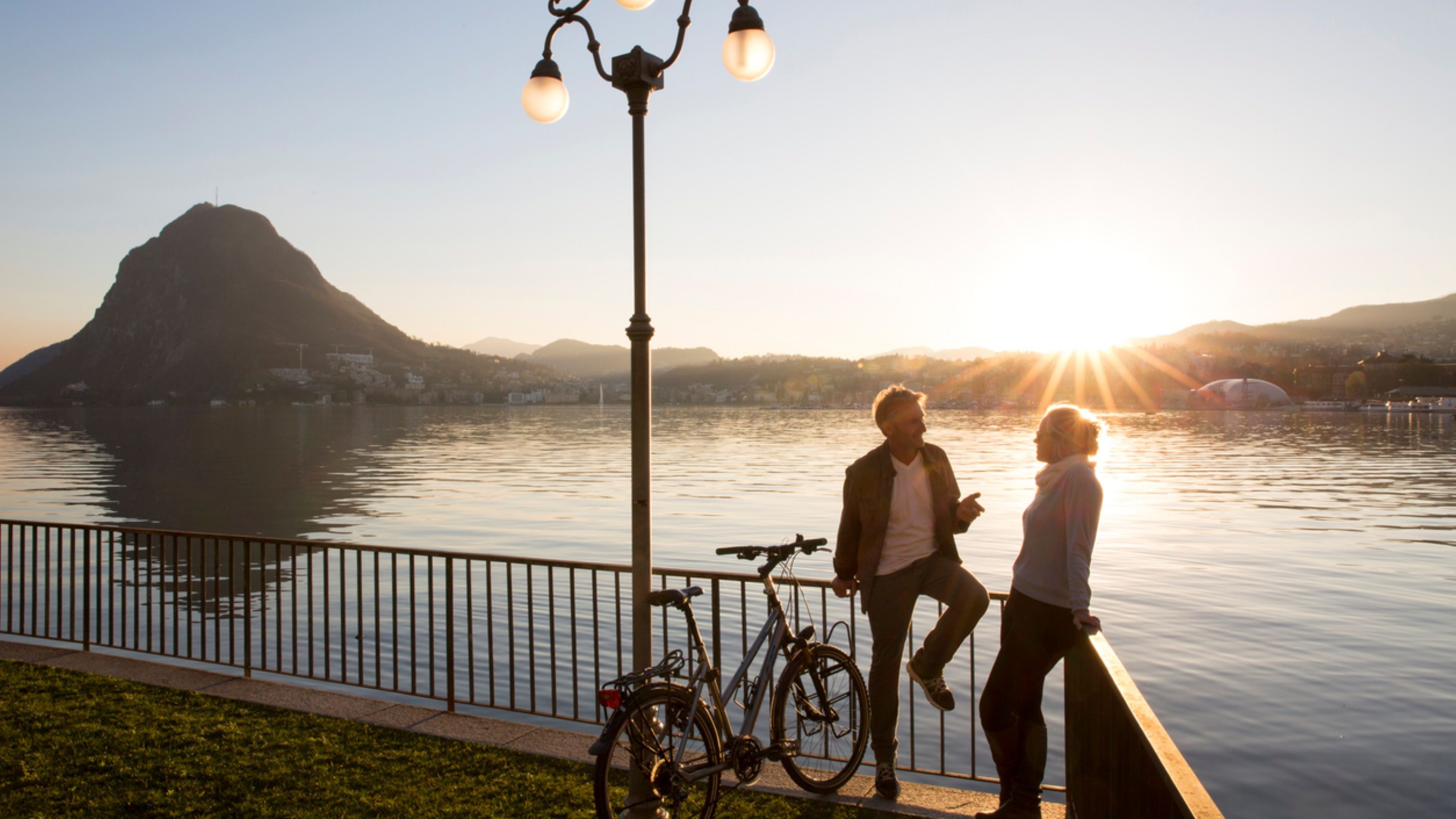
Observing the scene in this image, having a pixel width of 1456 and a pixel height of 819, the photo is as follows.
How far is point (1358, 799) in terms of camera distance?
348 inches

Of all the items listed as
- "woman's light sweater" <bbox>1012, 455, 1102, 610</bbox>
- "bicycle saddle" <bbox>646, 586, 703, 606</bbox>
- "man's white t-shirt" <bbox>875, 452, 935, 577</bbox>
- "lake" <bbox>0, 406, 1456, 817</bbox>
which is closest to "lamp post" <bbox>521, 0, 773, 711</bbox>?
"bicycle saddle" <bbox>646, 586, 703, 606</bbox>

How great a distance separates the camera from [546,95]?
5.70 m

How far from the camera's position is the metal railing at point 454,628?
4.16 meters

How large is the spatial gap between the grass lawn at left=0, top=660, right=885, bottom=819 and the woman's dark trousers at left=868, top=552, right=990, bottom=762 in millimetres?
778

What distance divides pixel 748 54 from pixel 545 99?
127 cm

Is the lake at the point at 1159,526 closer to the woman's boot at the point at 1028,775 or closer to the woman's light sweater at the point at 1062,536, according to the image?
the woman's boot at the point at 1028,775

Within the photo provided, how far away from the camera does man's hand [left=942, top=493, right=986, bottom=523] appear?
16.0ft

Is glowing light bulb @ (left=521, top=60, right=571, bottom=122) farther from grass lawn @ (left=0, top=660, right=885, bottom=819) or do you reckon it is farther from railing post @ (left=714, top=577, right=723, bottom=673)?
grass lawn @ (left=0, top=660, right=885, bottom=819)

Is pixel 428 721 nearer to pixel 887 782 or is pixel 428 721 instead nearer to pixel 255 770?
pixel 255 770

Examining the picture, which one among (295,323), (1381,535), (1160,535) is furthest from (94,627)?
(295,323)

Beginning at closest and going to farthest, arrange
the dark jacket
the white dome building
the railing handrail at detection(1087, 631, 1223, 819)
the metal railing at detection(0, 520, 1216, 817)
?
the railing handrail at detection(1087, 631, 1223, 819) → the metal railing at detection(0, 520, 1216, 817) → the dark jacket → the white dome building

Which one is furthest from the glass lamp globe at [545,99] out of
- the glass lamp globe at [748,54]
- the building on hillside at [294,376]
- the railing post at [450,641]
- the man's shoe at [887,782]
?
the building on hillside at [294,376]

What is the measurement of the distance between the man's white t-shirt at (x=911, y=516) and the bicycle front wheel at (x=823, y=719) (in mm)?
754

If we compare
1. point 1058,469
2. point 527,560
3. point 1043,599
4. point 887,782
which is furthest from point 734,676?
point 527,560
